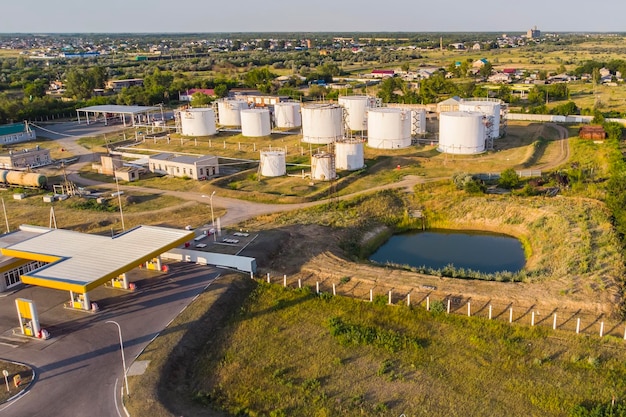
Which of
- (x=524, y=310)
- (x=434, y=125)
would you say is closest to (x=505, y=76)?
(x=434, y=125)

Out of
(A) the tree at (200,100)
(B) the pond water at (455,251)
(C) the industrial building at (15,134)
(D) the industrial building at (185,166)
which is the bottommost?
(B) the pond water at (455,251)

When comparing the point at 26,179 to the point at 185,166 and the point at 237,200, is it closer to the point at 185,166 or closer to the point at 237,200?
the point at 185,166

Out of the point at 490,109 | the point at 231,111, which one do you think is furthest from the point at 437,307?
the point at 231,111

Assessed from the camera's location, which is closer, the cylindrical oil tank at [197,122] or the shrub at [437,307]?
the shrub at [437,307]

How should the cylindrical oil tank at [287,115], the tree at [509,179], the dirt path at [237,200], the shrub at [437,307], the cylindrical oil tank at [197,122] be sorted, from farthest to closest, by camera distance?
the cylindrical oil tank at [287,115]
the cylindrical oil tank at [197,122]
the tree at [509,179]
the dirt path at [237,200]
the shrub at [437,307]

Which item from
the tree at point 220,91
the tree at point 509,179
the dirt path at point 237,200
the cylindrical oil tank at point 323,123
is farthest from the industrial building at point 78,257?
the tree at point 220,91

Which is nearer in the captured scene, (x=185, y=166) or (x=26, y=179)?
(x=26, y=179)

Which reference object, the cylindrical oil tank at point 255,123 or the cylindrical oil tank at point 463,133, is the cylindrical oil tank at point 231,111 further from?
the cylindrical oil tank at point 463,133
